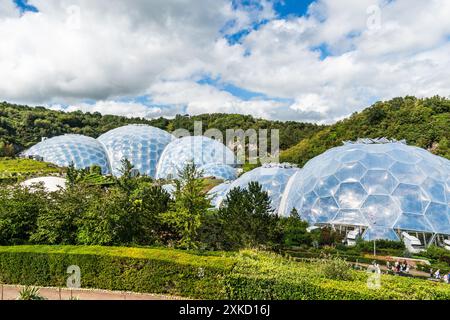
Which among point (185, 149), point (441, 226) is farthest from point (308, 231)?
point (185, 149)

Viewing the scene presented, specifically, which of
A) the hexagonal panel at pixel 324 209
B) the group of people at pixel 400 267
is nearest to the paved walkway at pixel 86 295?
the group of people at pixel 400 267

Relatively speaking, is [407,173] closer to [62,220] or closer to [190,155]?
[62,220]

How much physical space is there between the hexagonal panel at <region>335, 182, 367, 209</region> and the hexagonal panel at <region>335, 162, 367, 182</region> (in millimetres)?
481

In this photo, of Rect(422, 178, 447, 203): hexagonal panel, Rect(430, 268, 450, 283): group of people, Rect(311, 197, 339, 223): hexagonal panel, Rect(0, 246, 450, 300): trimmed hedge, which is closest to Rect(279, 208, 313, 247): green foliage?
Rect(311, 197, 339, 223): hexagonal panel

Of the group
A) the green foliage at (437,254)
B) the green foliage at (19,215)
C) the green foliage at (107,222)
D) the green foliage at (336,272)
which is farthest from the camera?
the green foliage at (437,254)

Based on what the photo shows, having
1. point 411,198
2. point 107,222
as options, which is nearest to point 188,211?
point 107,222

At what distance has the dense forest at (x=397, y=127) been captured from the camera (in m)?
51.2

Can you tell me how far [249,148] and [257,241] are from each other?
3020 inches

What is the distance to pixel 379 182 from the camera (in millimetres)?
25484

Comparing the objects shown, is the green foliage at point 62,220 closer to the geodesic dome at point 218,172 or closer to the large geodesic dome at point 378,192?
the large geodesic dome at point 378,192

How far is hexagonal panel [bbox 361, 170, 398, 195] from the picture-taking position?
81.9 feet

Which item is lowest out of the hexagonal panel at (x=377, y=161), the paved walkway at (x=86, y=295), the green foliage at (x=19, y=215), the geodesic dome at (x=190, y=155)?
the paved walkway at (x=86, y=295)

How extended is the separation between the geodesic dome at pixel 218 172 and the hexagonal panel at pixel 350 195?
2179 cm

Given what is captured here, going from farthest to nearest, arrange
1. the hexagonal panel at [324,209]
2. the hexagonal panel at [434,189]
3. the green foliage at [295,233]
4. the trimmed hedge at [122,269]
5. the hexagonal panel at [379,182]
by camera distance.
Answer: the hexagonal panel at [324,209] < the hexagonal panel at [379,182] < the hexagonal panel at [434,189] < the green foliage at [295,233] < the trimmed hedge at [122,269]
